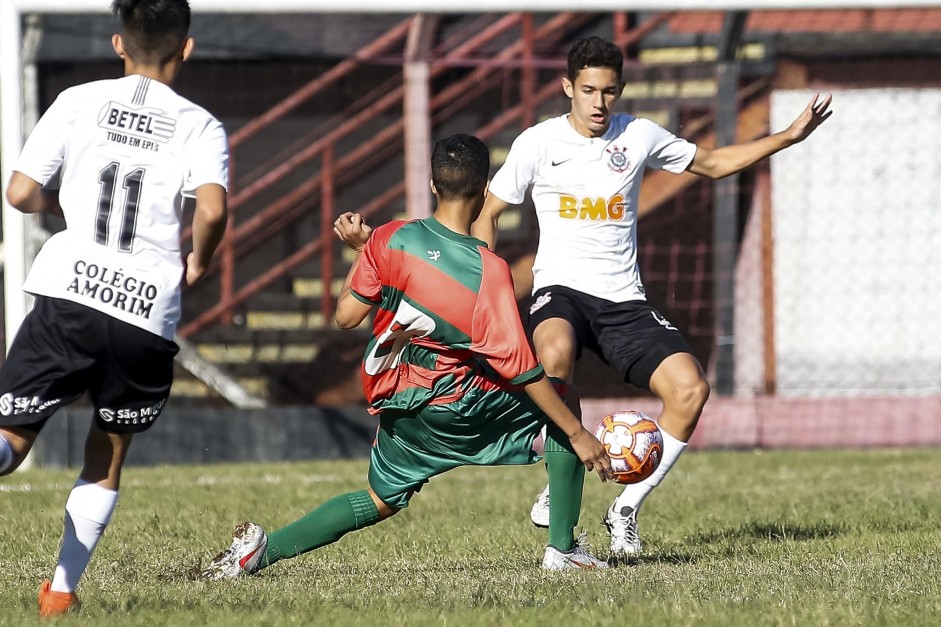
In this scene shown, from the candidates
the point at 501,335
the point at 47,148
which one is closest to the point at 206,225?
the point at 47,148

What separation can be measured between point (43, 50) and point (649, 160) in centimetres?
726

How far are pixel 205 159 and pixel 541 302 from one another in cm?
221

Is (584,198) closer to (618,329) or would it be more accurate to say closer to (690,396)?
(618,329)

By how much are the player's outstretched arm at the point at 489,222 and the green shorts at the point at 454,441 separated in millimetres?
925

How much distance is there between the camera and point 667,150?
647 centimetres

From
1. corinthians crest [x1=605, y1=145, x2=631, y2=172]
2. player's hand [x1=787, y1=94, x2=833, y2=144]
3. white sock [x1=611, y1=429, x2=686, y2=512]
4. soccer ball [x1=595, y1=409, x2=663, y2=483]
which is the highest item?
player's hand [x1=787, y1=94, x2=833, y2=144]

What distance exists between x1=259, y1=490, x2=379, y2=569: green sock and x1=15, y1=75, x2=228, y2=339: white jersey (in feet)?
3.77

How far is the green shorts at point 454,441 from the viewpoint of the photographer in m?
5.09

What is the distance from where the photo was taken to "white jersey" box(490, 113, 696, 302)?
6.25 metres

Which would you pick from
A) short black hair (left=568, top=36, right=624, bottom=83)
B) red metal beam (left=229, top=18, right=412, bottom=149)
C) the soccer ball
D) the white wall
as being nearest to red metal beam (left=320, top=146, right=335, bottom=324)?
red metal beam (left=229, top=18, right=412, bottom=149)

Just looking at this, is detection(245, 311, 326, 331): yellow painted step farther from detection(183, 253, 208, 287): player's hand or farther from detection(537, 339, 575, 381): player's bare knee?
detection(183, 253, 208, 287): player's hand

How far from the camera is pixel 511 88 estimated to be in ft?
46.1

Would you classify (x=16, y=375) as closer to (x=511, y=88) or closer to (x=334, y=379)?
(x=334, y=379)

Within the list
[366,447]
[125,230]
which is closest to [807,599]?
[125,230]
